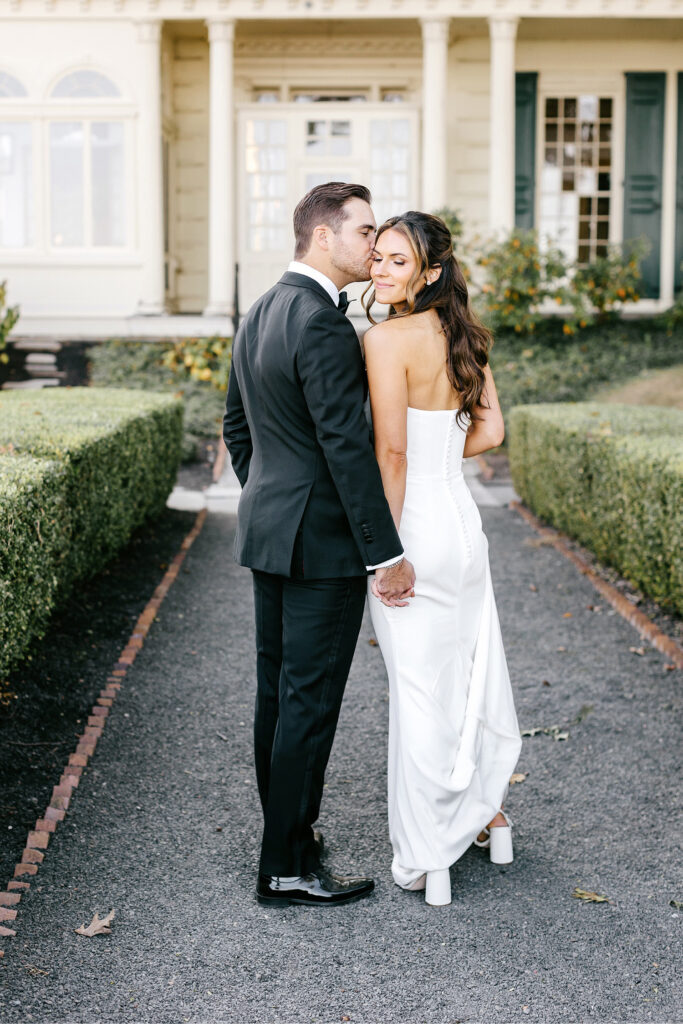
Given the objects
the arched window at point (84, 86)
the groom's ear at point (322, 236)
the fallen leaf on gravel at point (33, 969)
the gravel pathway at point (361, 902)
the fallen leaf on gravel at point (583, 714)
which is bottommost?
the gravel pathway at point (361, 902)

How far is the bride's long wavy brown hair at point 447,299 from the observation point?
328 cm

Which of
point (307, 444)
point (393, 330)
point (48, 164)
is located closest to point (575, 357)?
point (48, 164)

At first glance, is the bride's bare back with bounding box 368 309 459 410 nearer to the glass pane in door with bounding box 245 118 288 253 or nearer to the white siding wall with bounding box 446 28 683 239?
the white siding wall with bounding box 446 28 683 239

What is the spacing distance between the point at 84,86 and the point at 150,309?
333 centimetres

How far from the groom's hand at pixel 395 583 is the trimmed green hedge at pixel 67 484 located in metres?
1.54

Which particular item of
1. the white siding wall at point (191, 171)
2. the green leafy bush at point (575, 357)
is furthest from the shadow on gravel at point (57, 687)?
the white siding wall at point (191, 171)

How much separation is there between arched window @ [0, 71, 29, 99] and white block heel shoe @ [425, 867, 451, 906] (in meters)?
15.1

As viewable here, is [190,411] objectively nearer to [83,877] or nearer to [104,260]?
[104,260]

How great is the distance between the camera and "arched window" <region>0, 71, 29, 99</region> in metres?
15.8

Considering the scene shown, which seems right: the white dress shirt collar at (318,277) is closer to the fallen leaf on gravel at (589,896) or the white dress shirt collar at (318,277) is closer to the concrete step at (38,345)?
the fallen leaf on gravel at (589,896)

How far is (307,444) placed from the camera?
327 cm

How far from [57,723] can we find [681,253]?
1429cm


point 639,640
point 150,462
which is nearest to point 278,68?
point 150,462

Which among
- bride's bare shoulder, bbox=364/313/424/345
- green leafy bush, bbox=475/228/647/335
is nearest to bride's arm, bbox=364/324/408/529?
bride's bare shoulder, bbox=364/313/424/345
